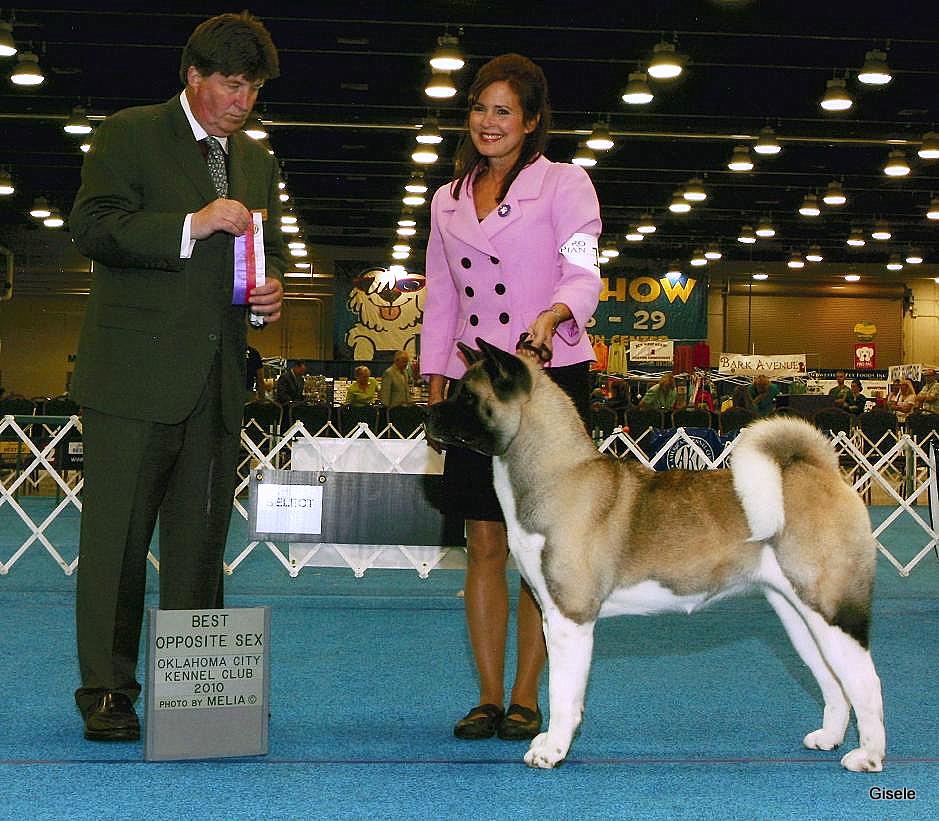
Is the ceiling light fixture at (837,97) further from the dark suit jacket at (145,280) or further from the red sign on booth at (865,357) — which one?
the red sign on booth at (865,357)

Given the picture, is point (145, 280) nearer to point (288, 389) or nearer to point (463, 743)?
point (463, 743)

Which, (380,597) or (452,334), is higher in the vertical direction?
(452,334)

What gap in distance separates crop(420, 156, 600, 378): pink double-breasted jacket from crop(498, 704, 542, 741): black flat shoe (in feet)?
3.45

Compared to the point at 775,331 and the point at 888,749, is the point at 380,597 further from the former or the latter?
the point at 775,331

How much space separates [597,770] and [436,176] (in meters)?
19.2

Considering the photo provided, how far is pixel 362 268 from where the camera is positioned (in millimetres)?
26859

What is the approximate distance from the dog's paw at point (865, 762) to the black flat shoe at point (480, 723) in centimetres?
104

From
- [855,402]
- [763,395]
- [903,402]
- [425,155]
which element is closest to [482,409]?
[425,155]

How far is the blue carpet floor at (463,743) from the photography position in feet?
9.34

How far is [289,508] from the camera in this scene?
6629 millimetres

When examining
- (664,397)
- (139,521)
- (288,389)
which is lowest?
(139,521)

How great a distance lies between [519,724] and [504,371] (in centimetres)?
113

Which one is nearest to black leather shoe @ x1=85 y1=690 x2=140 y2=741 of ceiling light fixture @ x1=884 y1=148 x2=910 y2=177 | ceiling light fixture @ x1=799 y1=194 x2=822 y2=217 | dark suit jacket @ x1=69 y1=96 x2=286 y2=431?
dark suit jacket @ x1=69 y1=96 x2=286 y2=431

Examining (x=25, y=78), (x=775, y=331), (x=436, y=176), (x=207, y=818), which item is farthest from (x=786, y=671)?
(x=775, y=331)
